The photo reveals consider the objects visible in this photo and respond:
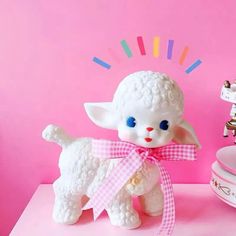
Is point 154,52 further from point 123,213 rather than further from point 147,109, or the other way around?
point 123,213

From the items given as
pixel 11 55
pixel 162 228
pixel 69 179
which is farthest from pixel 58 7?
pixel 162 228

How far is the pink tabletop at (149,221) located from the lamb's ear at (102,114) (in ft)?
0.72

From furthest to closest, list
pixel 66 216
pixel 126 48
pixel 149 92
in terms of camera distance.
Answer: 1. pixel 126 48
2. pixel 66 216
3. pixel 149 92

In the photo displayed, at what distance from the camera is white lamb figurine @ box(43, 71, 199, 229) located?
2.45ft

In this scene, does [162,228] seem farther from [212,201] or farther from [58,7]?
[58,7]

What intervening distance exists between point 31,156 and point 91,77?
0.27 meters

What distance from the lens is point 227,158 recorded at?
935mm

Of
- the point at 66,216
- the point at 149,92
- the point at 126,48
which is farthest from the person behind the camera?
the point at 126,48

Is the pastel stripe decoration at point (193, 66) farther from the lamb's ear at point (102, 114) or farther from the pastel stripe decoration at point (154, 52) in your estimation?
the lamb's ear at point (102, 114)

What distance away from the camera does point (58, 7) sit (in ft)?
3.08

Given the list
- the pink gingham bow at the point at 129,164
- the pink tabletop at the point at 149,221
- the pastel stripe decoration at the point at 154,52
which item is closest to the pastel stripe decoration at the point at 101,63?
the pastel stripe decoration at the point at 154,52

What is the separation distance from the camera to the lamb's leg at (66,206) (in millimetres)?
839

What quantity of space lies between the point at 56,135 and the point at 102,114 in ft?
0.38

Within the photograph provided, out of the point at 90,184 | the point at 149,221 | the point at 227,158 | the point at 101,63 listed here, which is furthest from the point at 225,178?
the point at 101,63
